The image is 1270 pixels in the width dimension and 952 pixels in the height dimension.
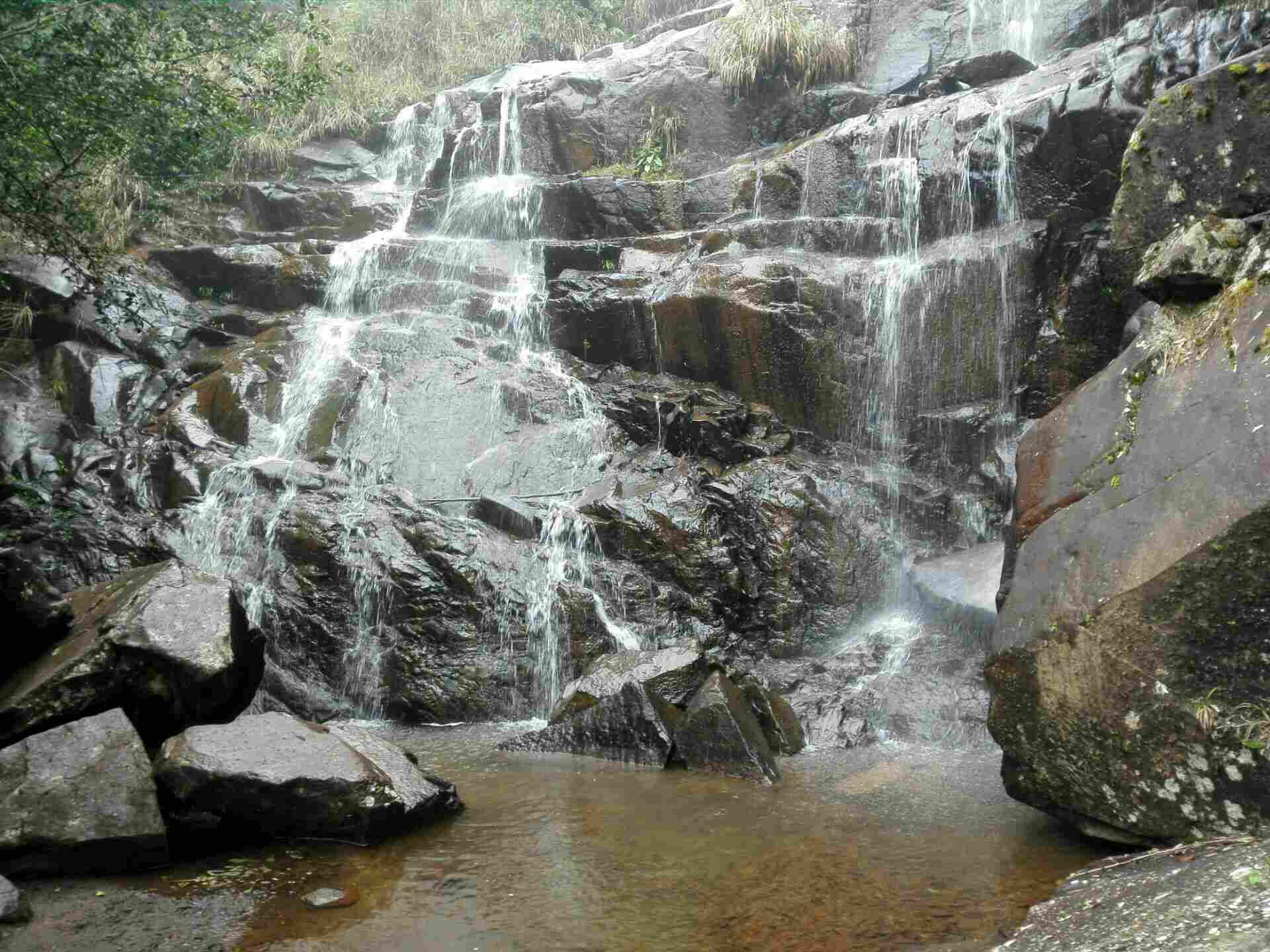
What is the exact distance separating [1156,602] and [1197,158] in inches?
111

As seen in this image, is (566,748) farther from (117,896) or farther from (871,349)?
(871,349)

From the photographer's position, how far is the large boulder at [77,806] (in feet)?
14.4

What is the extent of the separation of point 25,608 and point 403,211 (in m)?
10.9

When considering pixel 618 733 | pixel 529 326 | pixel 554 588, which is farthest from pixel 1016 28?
pixel 618 733

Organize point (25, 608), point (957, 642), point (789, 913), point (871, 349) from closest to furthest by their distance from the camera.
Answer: point (789, 913)
point (25, 608)
point (957, 642)
point (871, 349)

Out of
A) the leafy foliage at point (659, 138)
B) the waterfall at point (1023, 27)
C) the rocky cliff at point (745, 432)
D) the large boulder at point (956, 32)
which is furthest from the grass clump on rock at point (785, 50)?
the waterfall at point (1023, 27)

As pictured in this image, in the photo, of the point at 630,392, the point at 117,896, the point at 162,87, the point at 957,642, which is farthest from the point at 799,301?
the point at 117,896

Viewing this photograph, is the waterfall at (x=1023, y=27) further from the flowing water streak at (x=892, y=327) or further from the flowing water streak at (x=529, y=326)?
the flowing water streak at (x=529, y=326)

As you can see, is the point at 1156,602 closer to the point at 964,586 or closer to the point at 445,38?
the point at 964,586

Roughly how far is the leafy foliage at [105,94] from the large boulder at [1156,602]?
7.79 m

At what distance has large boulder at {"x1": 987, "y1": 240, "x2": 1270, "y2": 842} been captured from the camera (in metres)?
3.69

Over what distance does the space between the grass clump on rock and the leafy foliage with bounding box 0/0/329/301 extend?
6648 millimetres

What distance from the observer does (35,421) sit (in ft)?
34.4

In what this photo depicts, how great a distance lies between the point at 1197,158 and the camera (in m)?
5.20
